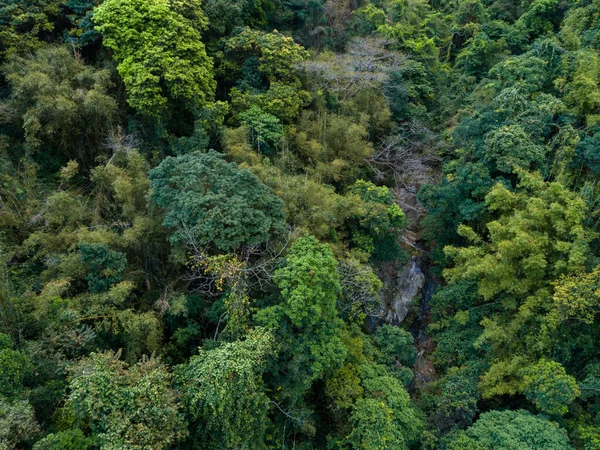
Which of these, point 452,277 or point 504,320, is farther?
point 452,277

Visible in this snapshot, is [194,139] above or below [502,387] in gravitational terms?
above

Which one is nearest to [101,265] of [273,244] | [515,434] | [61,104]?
Result: [273,244]

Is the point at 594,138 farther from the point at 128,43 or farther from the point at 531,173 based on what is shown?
the point at 128,43

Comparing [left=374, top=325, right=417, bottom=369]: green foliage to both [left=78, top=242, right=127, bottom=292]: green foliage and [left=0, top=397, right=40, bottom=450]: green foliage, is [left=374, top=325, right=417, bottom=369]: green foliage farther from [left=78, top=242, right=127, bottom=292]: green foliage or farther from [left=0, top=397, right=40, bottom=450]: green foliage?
[left=0, top=397, right=40, bottom=450]: green foliage

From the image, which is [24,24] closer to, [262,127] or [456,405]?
[262,127]

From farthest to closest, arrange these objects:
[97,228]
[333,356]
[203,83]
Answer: [203,83]
[97,228]
[333,356]

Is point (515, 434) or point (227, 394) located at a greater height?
point (227, 394)

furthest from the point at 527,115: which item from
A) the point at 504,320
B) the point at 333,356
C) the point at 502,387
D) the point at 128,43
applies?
the point at 128,43
